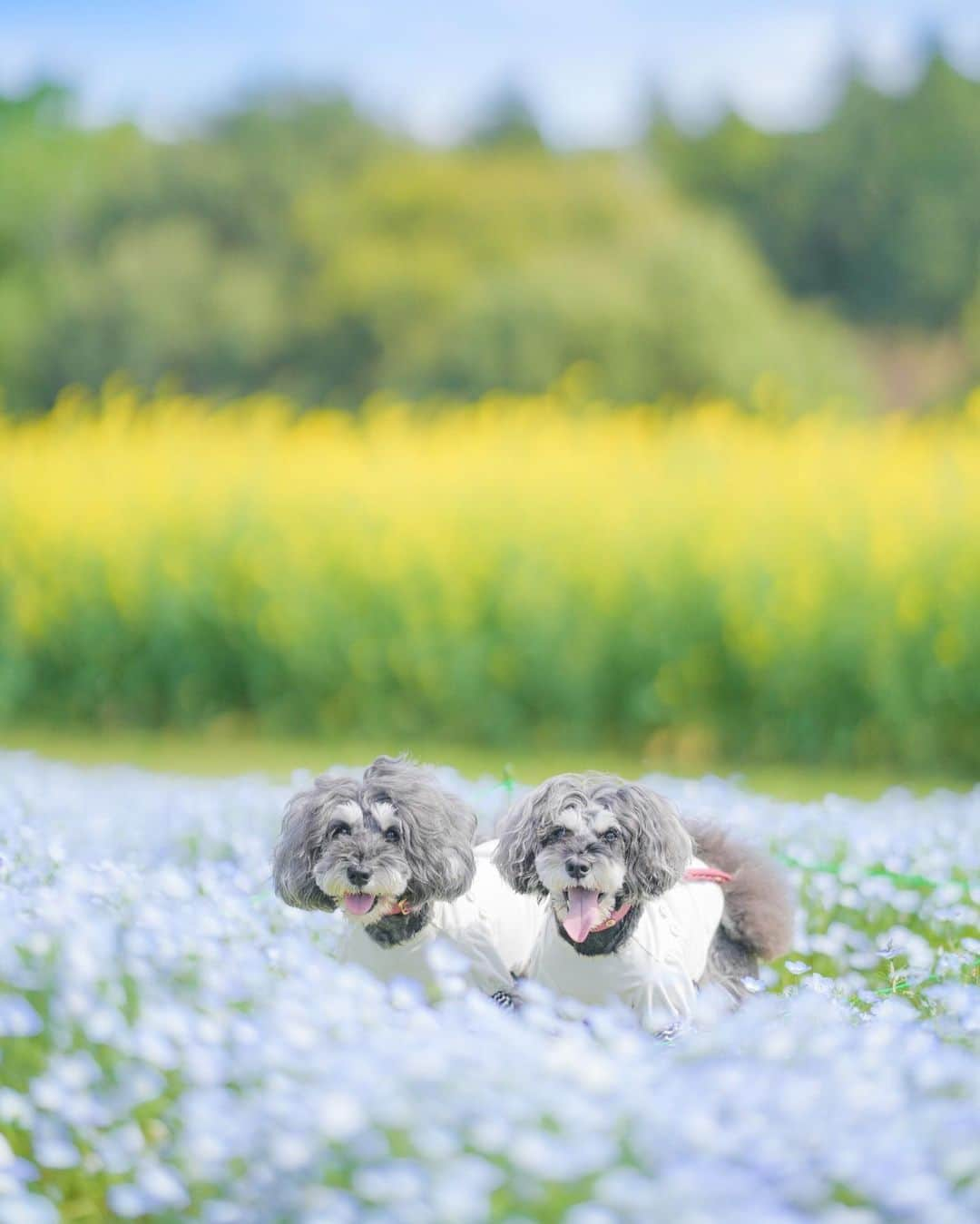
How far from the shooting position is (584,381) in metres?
17.2

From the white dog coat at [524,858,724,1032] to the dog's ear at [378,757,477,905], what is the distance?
Result: 0.23 meters

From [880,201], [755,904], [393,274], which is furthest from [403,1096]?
[880,201]

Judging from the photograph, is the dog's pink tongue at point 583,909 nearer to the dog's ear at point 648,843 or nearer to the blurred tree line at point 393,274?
the dog's ear at point 648,843

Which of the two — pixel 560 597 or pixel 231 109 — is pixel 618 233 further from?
pixel 560 597

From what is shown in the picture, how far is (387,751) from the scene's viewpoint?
26.4 ft

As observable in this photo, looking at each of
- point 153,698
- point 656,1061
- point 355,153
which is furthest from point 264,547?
point 355,153

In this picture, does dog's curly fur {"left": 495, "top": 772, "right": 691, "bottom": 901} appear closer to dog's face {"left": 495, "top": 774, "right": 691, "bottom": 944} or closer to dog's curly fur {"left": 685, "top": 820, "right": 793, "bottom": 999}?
dog's face {"left": 495, "top": 774, "right": 691, "bottom": 944}

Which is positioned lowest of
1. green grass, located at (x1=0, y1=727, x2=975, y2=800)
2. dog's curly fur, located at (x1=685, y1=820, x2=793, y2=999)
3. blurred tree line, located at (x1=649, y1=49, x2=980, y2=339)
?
dog's curly fur, located at (x1=685, y1=820, x2=793, y2=999)

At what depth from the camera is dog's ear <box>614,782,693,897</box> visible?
9.26ft

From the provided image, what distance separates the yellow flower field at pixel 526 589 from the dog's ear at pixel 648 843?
16.0ft

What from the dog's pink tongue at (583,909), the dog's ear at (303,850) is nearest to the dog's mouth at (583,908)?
the dog's pink tongue at (583,909)

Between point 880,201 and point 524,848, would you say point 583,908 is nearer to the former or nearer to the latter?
point 524,848

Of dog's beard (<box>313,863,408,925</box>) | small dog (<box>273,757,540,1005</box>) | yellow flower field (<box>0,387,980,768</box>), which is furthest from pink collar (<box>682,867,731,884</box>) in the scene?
yellow flower field (<box>0,387,980,768</box>)

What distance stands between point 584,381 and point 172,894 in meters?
14.7
